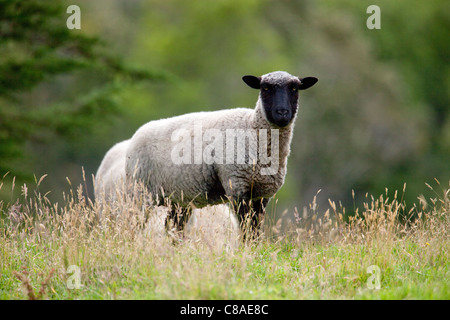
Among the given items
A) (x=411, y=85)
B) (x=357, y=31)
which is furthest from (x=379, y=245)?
(x=411, y=85)

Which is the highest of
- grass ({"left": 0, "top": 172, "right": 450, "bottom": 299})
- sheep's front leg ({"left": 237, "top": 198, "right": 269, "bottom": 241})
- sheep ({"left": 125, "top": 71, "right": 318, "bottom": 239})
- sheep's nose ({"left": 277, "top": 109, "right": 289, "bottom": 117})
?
sheep's nose ({"left": 277, "top": 109, "right": 289, "bottom": 117})

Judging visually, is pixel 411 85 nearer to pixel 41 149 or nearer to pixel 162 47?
pixel 162 47

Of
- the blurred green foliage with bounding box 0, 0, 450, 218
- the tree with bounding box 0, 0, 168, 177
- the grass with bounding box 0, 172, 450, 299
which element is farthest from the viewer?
the blurred green foliage with bounding box 0, 0, 450, 218

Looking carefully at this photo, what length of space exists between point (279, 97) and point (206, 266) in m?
2.77

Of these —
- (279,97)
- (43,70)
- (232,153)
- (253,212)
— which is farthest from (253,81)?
(43,70)

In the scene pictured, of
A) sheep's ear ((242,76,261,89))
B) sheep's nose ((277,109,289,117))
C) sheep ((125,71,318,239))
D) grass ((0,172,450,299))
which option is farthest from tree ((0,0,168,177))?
grass ((0,172,450,299))

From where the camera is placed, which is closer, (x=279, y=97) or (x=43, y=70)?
(x=279, y=97)

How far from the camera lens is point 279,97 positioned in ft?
23.6

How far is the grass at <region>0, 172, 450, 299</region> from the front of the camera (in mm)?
5086

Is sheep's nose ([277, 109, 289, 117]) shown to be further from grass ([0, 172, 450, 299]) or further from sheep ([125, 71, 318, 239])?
grass ([0, 172, 450, 299])

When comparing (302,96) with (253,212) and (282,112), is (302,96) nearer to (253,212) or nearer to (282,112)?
(282,112)

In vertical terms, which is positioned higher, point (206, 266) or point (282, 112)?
point (282, 112)

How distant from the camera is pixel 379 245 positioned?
5.81 m

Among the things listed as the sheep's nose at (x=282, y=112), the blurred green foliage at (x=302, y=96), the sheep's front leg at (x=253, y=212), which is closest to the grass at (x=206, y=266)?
the sheep's front leg at (x=253, y=212)
